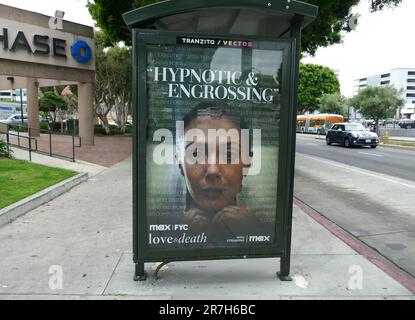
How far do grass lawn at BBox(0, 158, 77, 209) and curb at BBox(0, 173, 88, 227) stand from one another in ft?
0.54

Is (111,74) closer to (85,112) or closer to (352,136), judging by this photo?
(85,112)

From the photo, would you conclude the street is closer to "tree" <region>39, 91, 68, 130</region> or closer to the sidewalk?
the sidewalk

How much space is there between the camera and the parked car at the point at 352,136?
25406 mm

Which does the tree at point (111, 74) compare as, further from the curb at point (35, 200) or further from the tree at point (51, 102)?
the curb at point (35, 200)

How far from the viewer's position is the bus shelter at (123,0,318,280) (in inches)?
152

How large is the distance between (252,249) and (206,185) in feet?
2.73

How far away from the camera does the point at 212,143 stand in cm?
410

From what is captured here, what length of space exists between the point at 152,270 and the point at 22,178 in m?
6.21

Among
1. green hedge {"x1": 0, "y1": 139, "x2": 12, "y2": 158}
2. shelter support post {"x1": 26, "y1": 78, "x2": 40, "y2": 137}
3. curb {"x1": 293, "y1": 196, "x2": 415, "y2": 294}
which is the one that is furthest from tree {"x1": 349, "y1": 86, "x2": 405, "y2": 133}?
curb {"x1": 293, "y1": 196, "x2": 415, "y2": 294}

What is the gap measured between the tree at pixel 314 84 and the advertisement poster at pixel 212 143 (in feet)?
241

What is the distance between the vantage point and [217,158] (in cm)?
412

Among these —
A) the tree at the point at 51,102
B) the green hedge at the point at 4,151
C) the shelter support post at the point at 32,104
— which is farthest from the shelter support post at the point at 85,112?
the tree at the point at 51,102

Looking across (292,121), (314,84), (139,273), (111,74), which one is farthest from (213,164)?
(314,84)

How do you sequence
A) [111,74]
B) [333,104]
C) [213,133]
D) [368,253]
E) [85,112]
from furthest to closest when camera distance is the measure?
[333,104]
[111,74]
[85,112]
[368,253]
[213,133]
